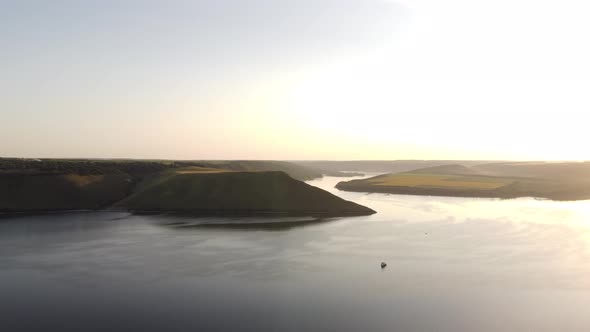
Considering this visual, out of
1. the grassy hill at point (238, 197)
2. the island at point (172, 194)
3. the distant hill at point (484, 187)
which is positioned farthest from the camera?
the distant hill at point (484, 187)

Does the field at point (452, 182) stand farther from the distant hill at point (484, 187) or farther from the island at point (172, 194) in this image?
the island at point (172, 194)

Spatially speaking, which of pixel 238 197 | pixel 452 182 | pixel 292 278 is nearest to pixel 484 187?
pixel 452 182

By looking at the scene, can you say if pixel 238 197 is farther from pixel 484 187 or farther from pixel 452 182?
pixel 452 182

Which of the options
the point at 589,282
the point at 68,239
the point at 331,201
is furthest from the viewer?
the point at 331,201

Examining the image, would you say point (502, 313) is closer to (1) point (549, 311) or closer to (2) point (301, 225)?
(1) point (549, 311)

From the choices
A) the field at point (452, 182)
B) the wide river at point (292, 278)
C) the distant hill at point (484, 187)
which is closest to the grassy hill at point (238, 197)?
the wide river at point (292, 278)

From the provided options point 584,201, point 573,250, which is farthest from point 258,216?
point 584,201
